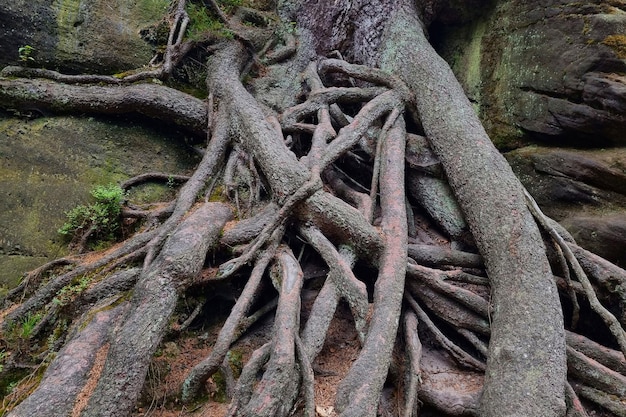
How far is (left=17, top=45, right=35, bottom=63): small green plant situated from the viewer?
4002 mm

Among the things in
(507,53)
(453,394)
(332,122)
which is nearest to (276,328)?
(453,394)

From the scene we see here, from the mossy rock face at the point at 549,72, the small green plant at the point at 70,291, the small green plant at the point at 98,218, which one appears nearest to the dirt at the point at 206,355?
the small green plant at the point at 70,291

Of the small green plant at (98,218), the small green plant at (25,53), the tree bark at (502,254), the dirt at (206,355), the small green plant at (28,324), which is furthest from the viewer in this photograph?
the small green plant at (25,53)

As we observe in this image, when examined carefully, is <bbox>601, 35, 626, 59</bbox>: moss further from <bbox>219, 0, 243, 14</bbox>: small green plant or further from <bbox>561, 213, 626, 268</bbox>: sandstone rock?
<bbox>219, 0, 243, 14</bbox>: small green plant

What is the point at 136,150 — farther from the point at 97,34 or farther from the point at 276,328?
the point at 276,328

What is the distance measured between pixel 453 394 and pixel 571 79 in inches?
108

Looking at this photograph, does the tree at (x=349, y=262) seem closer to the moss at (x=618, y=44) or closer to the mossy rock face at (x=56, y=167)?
the mossy rock face at (x=56, y=167)

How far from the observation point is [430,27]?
4801mm

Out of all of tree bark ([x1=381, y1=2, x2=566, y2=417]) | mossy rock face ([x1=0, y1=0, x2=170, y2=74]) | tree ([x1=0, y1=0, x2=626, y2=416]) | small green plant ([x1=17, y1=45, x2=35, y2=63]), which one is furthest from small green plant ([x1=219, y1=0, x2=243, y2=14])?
tree bark ([x1=381, y1=2, x2=566, y2=417])

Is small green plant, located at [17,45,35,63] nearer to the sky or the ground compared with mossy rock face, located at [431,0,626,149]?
nearer to the ground

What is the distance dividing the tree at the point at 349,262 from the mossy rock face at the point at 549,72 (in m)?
0.67

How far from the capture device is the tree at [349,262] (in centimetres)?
216

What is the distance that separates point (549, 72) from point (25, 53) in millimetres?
4837

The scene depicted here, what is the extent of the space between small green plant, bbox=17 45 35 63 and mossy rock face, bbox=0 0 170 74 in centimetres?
4
